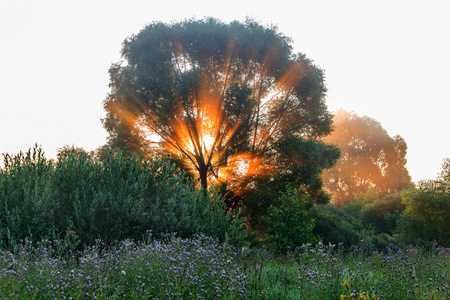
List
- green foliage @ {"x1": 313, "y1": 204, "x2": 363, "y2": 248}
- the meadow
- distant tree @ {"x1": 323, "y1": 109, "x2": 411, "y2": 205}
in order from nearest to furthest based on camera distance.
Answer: the meadow < green foliage @ {"x1": 313, "y1": 204, "x2": 363, "y2": 248} < distant tree @ {"x1": 323, "y1": 109, "x2": 411, "y2": 205}

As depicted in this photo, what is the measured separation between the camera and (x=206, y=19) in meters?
24.1

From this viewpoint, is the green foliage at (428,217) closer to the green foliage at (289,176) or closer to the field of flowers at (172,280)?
the green foliage at (289,176)

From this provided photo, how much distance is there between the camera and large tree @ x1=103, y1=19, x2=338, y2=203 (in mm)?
22297

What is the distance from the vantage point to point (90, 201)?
11.3 metres

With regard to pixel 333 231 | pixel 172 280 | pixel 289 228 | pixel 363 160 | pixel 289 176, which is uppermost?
pixel 363 160

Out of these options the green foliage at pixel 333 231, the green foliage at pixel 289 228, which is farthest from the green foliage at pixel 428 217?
the green foliage at pixel 289 228

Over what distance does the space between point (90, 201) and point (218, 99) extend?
1271cm

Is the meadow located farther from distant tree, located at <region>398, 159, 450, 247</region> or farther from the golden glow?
distant tree, located at <region>398, 159, 450, 247</region>

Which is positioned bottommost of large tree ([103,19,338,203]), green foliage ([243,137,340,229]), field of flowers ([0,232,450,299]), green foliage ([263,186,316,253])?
field of flowers ([0,232,450,299])

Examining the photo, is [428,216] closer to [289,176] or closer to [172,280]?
[289,176]

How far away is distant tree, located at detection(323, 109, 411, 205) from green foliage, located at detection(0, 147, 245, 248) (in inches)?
1727

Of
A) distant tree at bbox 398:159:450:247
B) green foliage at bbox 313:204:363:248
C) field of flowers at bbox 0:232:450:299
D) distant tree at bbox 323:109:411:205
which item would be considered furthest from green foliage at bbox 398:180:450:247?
distant tree at bbox 323:109:411:205

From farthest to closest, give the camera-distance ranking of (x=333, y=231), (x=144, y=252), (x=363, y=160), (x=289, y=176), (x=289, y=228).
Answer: (x=363, y=160) → (x=333, y=231) → (x=289, y=176) → (x=289, y=228) → (x=144, y=252)


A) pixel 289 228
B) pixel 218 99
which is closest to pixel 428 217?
pixel 289 228
